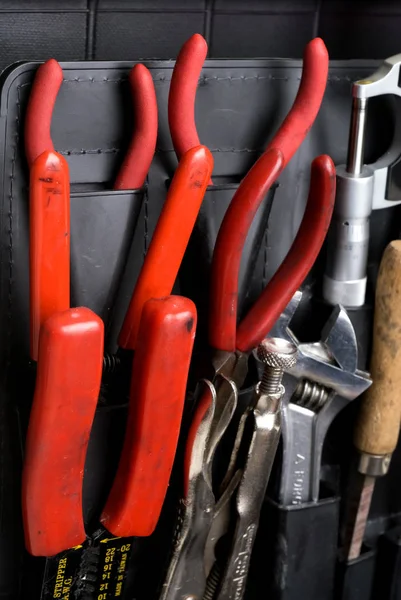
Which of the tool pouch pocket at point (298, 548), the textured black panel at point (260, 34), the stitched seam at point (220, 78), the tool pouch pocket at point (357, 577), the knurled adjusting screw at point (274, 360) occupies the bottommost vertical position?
the tool pouch pocket at point (357, 577)

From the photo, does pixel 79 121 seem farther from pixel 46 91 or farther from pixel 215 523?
pixel 215 523

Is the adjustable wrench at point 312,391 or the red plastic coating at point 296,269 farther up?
the red plastic coating at point 296,269

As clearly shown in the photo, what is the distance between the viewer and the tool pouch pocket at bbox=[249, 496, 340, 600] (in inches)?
25.0

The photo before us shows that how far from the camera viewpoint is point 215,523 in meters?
0.58

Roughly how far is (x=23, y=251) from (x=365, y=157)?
0.26 meters

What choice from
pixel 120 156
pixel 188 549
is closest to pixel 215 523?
pixel 188 549

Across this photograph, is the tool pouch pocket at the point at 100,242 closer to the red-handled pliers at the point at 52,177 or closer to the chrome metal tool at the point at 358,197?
the red-handled pliers at the point at 52,177

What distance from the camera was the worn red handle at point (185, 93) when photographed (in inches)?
21.5

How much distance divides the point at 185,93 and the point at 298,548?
33 centimetres

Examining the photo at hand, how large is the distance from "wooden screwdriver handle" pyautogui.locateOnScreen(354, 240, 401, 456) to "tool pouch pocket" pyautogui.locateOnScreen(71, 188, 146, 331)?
182 millimetres

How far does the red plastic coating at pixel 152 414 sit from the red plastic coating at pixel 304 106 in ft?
0.46

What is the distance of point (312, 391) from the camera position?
0.62 m

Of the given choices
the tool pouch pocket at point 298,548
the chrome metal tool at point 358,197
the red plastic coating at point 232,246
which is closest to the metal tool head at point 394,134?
the chrome metal tool at point 358,197

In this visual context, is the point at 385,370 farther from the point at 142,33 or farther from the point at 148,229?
the point at 142,33
